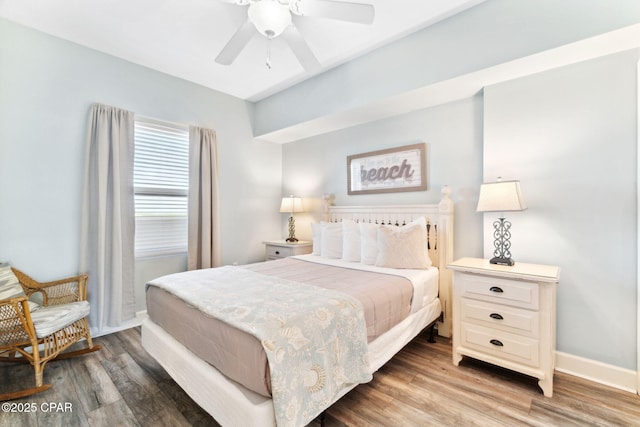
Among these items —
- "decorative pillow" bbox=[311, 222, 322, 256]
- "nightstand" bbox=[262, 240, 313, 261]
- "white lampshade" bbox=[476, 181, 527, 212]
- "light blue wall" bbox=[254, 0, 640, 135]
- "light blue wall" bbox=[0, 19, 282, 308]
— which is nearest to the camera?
"light blue wall" bbox=[254, 0, 640, 135]

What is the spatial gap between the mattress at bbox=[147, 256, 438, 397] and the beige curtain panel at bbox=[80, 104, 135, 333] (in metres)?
0.94

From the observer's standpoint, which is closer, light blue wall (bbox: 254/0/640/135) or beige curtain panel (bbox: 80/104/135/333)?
light blue wall (bbox: 254/0/640/135)

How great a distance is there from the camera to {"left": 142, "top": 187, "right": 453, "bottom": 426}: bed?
1312 mm

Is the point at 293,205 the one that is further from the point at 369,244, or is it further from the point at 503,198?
the point at 503,198

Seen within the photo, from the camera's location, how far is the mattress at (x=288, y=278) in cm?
132

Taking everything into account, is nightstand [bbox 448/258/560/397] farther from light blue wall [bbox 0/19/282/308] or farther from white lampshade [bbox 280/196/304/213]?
light blue wall [bbox 0/19/282/308]

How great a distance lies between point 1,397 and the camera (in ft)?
5.90

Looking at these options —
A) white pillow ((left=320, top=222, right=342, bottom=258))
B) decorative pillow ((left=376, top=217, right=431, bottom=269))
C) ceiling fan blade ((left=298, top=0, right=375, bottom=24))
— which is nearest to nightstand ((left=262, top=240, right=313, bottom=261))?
white pillow ((left=320, top=222, right=342, bottom=258))

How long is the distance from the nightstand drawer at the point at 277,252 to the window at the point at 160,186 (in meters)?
1.11

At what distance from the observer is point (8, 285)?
216 centimetres

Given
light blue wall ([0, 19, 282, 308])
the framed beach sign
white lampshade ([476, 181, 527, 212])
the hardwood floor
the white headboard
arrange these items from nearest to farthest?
the hardwood floor < white lampshade ([476, 181, 527, 212]) < light blue wall ([0, 19, 282, 308]) < the white headboard < the framed beach sign

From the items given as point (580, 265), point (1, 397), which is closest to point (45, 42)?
point (1, 397)

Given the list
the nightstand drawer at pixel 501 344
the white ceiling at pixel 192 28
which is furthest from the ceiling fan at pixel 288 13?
the nightstand drawer at pixel 501 344

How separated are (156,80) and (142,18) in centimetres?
98
